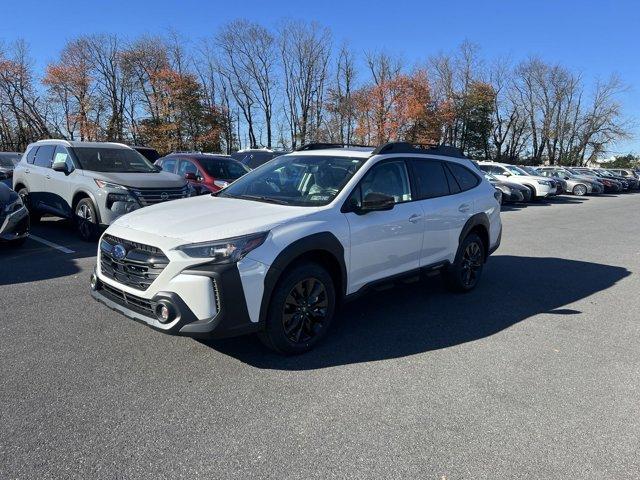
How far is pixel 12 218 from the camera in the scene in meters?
7.17

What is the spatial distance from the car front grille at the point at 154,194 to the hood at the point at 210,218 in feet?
13.2

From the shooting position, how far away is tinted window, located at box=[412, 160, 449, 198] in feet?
16.9

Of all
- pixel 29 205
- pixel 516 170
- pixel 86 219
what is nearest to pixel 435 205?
pixel 86 219

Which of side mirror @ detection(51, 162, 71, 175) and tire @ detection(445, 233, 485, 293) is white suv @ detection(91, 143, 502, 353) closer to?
tire @ detection(445, 233, 485, 293)

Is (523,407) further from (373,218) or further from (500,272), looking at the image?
(500,272)

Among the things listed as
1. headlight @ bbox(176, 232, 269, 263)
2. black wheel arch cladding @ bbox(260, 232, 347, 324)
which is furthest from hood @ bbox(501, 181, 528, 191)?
headlight @ bbox(176, 232, 269, 263)

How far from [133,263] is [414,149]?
10.3 feet

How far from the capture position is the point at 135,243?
3656 millimetres

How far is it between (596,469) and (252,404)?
80.4 inches

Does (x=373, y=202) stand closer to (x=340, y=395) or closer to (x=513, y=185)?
(x=340, y=395)

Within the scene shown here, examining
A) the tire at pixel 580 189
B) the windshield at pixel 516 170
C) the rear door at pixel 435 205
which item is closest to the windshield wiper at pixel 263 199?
the rear door at pixel 435 205

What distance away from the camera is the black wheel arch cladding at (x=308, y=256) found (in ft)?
11.6

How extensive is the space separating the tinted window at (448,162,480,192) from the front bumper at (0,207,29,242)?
6.28m

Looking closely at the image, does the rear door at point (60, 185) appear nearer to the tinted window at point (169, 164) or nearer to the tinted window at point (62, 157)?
the tinted window at point (62, 157)
